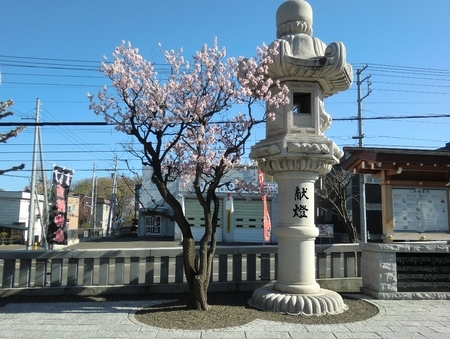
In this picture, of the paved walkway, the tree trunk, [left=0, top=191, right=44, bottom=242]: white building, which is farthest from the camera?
[left=0, top=191, right=44, bottom=242]: white building

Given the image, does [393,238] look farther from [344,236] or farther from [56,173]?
[344,236]

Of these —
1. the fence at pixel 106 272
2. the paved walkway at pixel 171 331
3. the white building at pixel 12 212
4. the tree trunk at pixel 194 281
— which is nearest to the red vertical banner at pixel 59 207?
the fence at pixel 106 272

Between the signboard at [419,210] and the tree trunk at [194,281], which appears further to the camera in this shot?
the signboard at [419,210]

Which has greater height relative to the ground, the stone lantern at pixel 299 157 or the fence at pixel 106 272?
the stone lantern at pixel 299 157

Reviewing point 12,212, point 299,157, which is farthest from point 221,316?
point 12,212

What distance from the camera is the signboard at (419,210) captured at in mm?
9109

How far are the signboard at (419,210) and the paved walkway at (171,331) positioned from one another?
2.14 metres

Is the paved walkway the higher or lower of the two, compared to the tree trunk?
lower

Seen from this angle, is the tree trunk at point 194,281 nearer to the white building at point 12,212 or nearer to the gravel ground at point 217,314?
the gravel ground at point 217,314

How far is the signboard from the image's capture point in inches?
359

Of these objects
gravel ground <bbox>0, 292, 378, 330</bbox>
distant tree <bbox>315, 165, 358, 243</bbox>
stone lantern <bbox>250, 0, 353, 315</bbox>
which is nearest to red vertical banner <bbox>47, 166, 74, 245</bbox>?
gravel ground <bbox>0, 292, 378, 330</bbox>

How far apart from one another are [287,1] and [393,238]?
5.81m

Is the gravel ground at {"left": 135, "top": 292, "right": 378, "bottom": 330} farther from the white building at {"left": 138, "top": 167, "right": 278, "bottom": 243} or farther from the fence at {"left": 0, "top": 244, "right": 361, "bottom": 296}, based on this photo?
the white building at {"left": 138, "top": 167, "right": 278, "bottom": 243}

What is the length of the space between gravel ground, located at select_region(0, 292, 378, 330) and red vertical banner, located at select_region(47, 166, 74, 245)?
1151 centimetres
